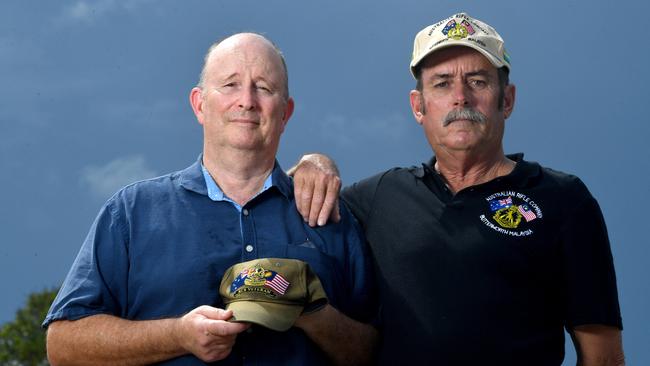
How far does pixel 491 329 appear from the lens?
203 inches

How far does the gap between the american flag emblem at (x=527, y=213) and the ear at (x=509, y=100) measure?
0.66 metres

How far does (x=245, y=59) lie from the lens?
5180mm

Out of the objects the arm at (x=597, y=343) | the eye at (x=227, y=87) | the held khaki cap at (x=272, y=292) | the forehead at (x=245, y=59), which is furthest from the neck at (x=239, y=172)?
the arm at (x=597, y=343)

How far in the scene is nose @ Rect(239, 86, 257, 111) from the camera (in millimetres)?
5008

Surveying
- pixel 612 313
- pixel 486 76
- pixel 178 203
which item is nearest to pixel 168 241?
pixel 178 203

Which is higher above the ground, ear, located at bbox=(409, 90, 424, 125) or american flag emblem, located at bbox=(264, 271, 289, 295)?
ear, located at bbox=(409, 90, 424, 125)

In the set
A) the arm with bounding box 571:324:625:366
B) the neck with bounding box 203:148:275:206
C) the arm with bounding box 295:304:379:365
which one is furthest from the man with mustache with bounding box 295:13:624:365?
the neck with bounding box 203:148:275:206

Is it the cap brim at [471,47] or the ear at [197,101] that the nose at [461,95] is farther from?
the ear at [197,101]

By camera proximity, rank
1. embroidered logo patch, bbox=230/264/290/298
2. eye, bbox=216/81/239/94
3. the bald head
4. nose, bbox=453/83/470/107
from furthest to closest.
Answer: nose, bbox=453/83/470/107
the bald head
eye, bbox=216/81/239/94
embroidered logo patch, bbox=230/264/290/298

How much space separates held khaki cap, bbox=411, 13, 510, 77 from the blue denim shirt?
1.30m

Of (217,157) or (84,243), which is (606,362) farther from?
(84,243)

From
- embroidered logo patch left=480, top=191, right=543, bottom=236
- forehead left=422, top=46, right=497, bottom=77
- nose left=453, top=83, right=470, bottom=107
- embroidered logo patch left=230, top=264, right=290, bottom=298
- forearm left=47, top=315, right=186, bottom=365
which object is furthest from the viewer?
forehead left=422, top=46, right=497, bottom=77

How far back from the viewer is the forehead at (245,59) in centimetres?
516

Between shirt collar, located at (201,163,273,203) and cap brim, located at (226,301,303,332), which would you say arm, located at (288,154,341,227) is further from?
cap brim, located at (226,301,303,332)
